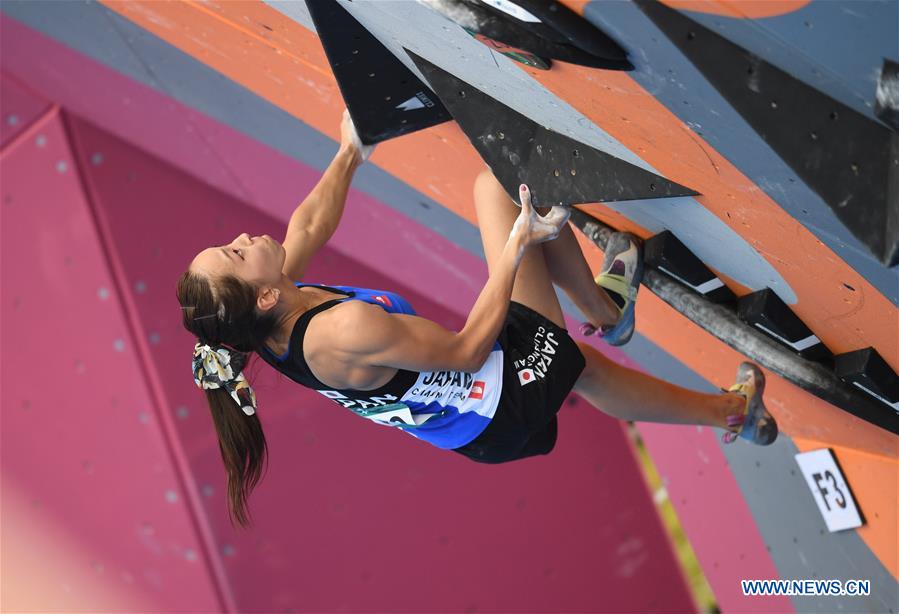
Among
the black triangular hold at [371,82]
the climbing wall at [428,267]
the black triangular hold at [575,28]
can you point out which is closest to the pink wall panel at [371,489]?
the climbing wall at [428,267]

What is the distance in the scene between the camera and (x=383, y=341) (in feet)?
5.03

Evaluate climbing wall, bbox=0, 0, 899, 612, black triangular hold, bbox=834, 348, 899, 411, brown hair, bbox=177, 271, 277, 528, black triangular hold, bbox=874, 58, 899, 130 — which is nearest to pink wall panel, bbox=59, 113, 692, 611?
climbing wall, bbox=0, 0, 899, 612

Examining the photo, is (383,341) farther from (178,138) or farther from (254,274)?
(178,138)

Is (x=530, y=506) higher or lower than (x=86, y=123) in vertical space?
lower

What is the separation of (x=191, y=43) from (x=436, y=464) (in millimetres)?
1264

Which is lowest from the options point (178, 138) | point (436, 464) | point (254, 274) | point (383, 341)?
point (436, 464)

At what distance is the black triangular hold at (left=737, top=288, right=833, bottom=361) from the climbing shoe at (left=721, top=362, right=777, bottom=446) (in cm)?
18

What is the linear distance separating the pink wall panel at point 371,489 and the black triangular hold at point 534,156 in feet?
3.10

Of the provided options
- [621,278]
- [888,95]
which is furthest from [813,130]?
[621,278]

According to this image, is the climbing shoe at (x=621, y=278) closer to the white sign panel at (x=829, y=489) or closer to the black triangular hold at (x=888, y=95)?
the white sign panel at (x=829, y=489)

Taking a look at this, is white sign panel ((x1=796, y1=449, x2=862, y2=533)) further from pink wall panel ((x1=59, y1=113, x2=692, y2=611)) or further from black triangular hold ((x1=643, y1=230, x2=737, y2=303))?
pink wall panel ((x1=59, y1=113, x2=692, y2=611))

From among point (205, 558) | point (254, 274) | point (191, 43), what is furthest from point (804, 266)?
point (205, 558)

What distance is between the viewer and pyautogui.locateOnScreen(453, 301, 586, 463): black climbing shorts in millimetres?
1729

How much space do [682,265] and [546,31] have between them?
71 cm
